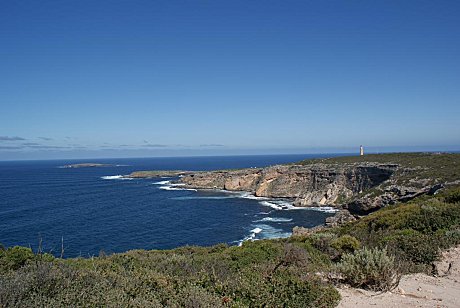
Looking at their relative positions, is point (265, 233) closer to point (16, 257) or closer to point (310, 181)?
point (16, 257)

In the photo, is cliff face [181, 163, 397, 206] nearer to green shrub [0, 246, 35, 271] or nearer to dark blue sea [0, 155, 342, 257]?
dark blue sea [0, 155, 342, 257]

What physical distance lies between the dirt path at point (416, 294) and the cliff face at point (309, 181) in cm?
6255

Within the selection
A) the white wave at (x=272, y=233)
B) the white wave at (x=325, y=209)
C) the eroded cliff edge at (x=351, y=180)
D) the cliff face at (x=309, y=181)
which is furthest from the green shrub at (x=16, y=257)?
the cliff face at (x=309, y=181)

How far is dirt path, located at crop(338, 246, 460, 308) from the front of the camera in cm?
658

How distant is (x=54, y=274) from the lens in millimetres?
5555

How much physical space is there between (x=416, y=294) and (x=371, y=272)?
0.93m

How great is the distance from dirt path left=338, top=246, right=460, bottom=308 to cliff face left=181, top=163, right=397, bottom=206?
205 ft

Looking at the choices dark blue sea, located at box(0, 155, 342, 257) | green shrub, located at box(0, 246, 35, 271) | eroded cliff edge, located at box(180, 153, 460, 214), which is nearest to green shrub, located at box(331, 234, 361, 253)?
green shrub, located at box(0, 246, 35, 271)

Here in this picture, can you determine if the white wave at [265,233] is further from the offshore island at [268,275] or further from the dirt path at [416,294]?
the dirt path at [416,294]

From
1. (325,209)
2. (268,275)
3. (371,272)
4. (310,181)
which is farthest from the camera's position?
(310,181)

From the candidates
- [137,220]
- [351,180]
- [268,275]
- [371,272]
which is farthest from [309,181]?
[268,275]

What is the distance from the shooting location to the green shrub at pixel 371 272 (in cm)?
749

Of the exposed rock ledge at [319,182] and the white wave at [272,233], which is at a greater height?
the exposed rock ledge at [319,182]

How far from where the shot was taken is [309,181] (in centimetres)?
7988
